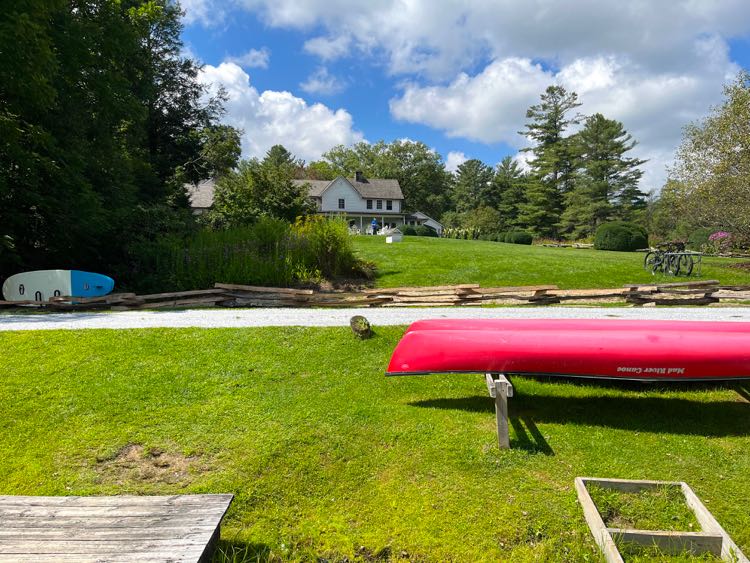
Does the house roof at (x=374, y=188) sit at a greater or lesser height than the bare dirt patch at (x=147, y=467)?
greater

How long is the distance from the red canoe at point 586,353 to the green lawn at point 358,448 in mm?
558

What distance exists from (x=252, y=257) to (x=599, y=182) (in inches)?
1940

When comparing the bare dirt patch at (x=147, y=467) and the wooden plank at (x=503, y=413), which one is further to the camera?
the wooden plank at (x=503, y=413)

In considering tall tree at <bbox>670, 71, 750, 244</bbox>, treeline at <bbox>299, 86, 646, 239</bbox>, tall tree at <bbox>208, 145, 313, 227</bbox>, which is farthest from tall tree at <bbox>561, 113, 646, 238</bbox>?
tall tree at <bbox>208, 145, 313, 227</bbox>

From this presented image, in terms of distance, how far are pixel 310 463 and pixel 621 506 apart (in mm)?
2403

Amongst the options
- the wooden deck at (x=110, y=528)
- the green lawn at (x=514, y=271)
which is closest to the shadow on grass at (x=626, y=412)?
the wooden deck at (x=110, y=528)

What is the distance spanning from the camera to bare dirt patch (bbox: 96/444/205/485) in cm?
376

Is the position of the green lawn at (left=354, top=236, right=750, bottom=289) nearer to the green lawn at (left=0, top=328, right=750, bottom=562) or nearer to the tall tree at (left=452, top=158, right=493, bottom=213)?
the green lawn at (left=0, top=328, right=750, bottom=562)

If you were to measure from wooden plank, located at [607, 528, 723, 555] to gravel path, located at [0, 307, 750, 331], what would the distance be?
17.8ft

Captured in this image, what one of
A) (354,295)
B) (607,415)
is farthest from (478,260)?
(607,415)

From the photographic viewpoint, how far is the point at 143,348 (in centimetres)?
666

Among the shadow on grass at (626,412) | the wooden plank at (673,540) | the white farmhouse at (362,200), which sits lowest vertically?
the wooden plank at (673,540)

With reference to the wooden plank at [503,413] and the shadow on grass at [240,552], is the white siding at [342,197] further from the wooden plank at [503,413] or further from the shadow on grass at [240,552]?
the shadow on grass at [240,552]

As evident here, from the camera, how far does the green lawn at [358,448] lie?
319 cm
